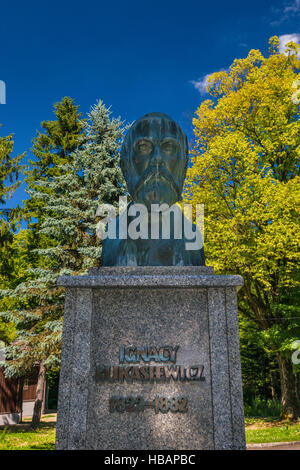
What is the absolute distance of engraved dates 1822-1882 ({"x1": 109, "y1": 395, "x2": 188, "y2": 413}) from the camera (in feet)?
10.0

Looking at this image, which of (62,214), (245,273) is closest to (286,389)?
(245,273)

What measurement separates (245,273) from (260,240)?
7.18 feet

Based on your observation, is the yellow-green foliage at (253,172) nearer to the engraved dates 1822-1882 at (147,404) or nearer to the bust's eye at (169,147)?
the bust's eye at (169,147)

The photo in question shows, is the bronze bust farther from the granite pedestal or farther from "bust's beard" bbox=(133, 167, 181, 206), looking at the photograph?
the granite pedestal

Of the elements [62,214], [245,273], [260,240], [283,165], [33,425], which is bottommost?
[33,425]

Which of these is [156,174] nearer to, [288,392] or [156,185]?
[156,185]

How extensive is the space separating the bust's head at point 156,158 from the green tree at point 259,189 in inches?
370

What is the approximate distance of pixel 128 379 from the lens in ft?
10.3

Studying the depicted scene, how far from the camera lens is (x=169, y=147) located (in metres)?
3.89

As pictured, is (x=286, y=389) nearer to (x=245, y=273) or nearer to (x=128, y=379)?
(x=245, y=273)

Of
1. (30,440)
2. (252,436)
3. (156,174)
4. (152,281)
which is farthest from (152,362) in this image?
(30,440)

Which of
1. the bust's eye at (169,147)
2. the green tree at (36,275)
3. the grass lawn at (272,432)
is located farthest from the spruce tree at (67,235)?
the bust's eye at (169,147)
